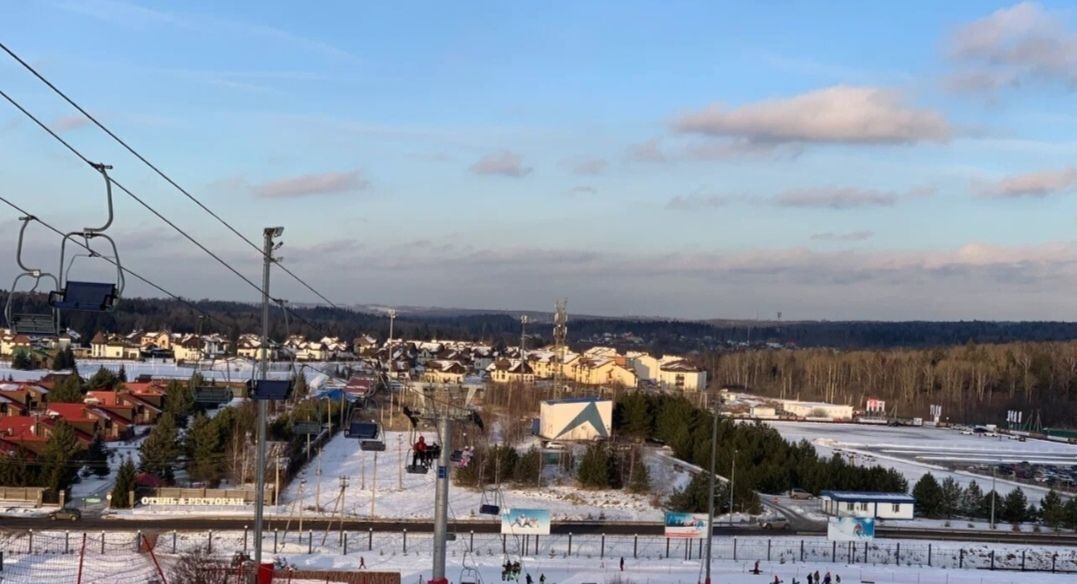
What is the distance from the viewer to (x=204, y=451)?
2816 centimetres

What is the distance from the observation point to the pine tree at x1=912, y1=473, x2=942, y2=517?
27.7 meters

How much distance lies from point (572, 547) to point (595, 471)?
24.4 feet

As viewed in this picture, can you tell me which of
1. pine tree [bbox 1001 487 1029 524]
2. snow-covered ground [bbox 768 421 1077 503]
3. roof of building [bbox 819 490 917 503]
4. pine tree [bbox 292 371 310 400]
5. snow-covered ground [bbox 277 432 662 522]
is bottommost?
snow-covered ground [bbox 768 421 1077 503]

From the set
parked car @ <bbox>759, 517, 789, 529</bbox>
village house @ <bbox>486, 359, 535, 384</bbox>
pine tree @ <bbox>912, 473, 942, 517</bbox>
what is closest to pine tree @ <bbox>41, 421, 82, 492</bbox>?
parked car @ <bbox>759, 517, 789, 529</bbox>

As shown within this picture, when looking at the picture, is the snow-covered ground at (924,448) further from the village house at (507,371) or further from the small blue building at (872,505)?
the village house at (507,371)

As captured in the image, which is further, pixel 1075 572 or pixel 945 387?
pixel 945 387

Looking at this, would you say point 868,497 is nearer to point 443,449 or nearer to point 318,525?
point 318,525

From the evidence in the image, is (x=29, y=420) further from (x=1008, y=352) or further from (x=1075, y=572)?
(x=1008, y=352)

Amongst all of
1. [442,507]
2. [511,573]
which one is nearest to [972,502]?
[511,573]

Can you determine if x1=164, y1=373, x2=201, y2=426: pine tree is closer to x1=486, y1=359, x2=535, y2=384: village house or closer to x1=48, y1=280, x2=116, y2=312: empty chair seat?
x1=48, y1=280, x2=116, y2=312: empty chair seat

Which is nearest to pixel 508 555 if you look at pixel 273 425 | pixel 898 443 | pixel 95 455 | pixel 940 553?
pixel 940 553

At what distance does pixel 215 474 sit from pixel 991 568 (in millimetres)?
21021

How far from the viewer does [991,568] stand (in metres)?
21.0

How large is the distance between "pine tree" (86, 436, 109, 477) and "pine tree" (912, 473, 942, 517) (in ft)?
79.9
